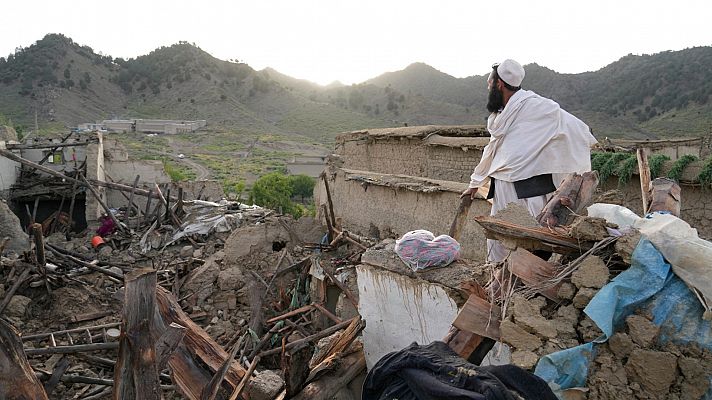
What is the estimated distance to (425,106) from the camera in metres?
49.5

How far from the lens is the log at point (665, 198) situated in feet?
8.85

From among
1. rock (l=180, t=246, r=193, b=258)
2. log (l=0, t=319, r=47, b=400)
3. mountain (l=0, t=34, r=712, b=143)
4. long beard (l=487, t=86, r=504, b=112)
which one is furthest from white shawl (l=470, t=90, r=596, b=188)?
mountain (l=0, t=34, r=712, b=143)

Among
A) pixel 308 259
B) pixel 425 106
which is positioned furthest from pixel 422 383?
pixel 425 106

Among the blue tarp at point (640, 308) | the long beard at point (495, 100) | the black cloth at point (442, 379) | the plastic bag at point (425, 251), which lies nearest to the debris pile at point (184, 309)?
the plastic bag at point (425, 251)

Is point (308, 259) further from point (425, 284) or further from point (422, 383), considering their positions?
point (422, 383)

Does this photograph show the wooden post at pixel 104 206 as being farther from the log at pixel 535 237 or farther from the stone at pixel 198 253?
the log at pixel 535 237

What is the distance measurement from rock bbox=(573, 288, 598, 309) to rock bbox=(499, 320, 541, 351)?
0.21 metres

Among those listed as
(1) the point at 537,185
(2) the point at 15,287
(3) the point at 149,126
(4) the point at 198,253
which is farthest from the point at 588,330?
(3) the point at 149,126

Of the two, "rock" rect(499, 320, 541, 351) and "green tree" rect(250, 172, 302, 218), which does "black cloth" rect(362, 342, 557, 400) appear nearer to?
"rock" rect(499, 320, 541, 351)

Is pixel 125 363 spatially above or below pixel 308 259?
above

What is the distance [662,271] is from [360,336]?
194cm

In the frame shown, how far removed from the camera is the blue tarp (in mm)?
1929

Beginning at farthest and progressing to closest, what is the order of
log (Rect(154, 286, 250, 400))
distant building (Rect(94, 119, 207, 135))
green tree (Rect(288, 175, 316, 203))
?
distant building (Rect(94, 119, 207, 135))
green tree (Rect(288, 175, 316, 203))
log (Rect(154, 286, 250, 400))

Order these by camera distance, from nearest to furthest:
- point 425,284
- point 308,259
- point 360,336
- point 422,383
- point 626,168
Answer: point 422,383 < point 425,284 < point 360,336 < point 626,168 < point 308,259
